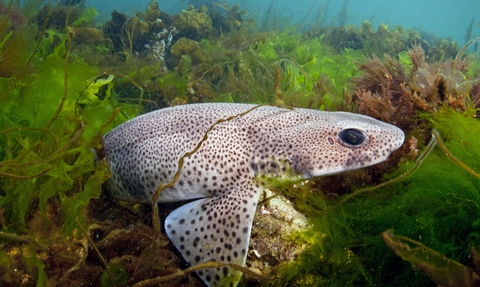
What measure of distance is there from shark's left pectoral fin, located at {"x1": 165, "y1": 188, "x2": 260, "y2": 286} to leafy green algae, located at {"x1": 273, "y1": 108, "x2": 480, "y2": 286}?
0.47 m

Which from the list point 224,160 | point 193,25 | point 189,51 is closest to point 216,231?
Result: point 224,160

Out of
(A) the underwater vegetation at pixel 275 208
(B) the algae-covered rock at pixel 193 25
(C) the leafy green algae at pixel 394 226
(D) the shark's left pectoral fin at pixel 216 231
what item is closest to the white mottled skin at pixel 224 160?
(D) the shark's left pectoral fin at pixel 216 231

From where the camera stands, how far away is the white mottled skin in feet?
8.51

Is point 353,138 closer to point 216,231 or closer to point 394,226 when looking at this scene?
point 394,226

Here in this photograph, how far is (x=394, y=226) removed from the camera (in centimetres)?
257

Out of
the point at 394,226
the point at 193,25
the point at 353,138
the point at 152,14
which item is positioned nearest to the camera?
the point at 394,226

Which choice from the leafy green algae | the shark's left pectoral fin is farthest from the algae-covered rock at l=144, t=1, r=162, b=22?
the leafy green algae

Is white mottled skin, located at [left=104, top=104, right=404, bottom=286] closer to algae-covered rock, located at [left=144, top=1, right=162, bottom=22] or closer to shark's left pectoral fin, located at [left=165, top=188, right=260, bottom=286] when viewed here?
shark's left pectoral fin, located at [left=165, top=188, right=260, bottom=286]

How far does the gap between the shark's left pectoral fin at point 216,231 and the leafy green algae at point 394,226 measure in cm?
47

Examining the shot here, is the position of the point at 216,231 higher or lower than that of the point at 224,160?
lower

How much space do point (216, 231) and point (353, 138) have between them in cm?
144

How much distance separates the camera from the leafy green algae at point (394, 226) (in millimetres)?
2396

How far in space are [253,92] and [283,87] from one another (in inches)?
24.1

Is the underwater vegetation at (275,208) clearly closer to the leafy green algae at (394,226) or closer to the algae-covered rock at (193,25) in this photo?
the leafy green algae at (394,226)
